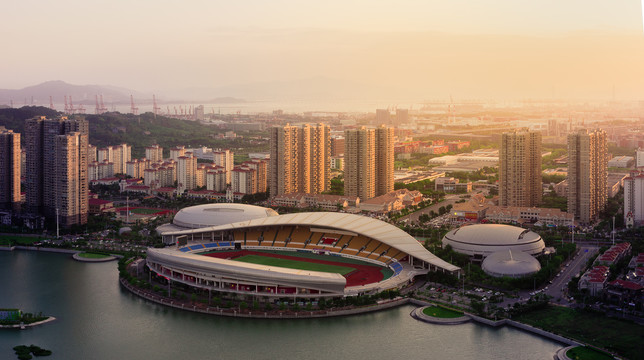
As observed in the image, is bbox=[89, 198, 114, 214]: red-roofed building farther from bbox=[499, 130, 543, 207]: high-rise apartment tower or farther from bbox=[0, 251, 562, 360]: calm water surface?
bbox=[499, 130, 543, 207]: high-rise apartment tower

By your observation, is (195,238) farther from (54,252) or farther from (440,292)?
(440,292)

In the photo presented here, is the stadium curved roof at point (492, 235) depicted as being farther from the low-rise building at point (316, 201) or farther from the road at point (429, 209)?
the low-rise building at point (316, 201)

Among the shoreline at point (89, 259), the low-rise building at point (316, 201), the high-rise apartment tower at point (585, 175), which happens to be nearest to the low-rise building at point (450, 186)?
the low-rise building at point (316, 201)

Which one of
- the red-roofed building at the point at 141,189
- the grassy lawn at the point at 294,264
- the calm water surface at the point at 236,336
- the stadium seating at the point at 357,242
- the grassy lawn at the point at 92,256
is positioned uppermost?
the red-roofed building at the point at 141,189

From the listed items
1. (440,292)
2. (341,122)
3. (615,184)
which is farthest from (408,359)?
(341,122)

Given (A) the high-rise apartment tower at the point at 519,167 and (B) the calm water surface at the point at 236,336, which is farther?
(A) the high-rise apartment tower at the point at 519,167

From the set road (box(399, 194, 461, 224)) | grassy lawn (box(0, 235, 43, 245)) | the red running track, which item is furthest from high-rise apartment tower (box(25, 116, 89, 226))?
road (box(399, 194, 461, 224))

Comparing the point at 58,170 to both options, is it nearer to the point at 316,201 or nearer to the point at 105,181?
the point at 316,201

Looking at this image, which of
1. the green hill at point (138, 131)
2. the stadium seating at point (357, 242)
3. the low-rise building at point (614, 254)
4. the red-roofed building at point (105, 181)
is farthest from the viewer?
the green hill at point (138, 131)
